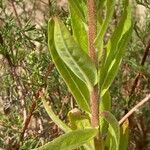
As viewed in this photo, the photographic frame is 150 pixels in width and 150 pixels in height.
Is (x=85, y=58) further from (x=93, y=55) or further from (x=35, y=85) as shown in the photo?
(x=35, y=85)

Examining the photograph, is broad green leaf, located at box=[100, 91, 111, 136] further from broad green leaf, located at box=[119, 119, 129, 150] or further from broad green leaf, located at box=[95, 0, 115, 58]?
broad green leaf, located at box=[95, 0, 115, 58]

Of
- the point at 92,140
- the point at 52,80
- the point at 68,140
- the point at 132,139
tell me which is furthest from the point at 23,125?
the point at 132,139

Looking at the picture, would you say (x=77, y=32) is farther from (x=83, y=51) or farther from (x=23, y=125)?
(x=23, y=125)

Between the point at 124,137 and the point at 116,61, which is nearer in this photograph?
the point at 116,61

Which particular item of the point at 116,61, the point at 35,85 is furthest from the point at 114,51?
the point at 35,85

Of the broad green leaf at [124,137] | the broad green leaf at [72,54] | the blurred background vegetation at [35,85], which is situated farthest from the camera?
the blurred background vegetation at [35,85]

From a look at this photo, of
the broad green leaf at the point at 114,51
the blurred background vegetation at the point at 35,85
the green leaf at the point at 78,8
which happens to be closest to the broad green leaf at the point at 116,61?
the broad green leaf at the point at 114,51

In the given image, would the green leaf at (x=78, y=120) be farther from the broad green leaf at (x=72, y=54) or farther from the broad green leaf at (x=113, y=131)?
the broad green leaf at (x=72, y=54)
